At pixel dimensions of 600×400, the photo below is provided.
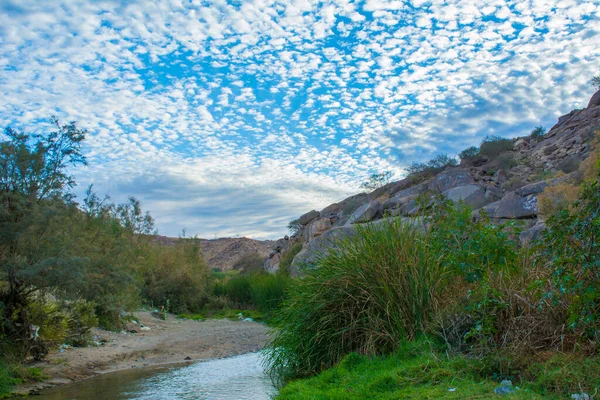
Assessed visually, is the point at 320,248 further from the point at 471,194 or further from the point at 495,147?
the point at 495,147

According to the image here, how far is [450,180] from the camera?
30.0 m

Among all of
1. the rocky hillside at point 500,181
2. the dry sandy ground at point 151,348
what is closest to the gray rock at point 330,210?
the rocky hillside at point 500,181

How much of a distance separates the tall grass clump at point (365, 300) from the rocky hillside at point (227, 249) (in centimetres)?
6141

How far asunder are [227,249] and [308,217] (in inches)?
1443

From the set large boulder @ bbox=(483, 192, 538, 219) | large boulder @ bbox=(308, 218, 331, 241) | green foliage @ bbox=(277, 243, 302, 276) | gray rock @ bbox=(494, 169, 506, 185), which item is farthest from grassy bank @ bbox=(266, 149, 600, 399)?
large boulder @ bbox=(308, 218, 331, 241)

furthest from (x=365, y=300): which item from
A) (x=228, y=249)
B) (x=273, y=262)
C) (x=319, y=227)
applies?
(x=228, y=249)

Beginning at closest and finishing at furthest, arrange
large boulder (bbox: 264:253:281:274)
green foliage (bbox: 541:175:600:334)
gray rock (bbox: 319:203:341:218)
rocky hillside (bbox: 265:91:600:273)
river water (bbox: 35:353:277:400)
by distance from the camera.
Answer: green foliage (bbox: 541:175:600:334)
river water (bbox: 35:353:277:400)
rocky hillside (bbox: 265:91:600:273)
large boulder (bbox: 264:253:281:274)
gray rock (bbox: 319:203:341:218)

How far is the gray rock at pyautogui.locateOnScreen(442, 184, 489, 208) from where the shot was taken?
938 inches

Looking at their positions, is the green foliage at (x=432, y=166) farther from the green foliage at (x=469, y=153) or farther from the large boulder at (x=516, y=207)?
the large boulder at (x=516, y=207)

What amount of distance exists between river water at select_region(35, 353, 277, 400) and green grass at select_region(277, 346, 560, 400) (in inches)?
80.1

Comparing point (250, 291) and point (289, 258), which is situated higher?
point (289, 258)

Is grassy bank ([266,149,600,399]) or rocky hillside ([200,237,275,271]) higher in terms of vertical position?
rocky hillside ([200,237,275,271])

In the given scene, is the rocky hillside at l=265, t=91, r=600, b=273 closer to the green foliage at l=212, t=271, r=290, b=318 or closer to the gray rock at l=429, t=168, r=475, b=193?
the gray rock at l=429, t=168, r=475, b=193

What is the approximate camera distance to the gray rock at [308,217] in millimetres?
43562
